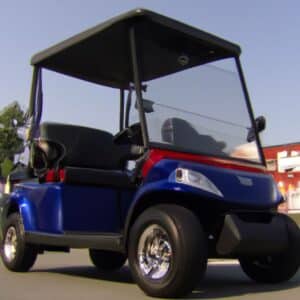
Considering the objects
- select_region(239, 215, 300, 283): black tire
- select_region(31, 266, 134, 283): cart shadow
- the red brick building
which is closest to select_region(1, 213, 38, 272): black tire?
select_region(31, 266, 134, 283): cart shadow

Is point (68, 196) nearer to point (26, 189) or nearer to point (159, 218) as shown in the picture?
point (26, 189)

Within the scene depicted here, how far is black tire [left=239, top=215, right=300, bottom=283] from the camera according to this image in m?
5.88

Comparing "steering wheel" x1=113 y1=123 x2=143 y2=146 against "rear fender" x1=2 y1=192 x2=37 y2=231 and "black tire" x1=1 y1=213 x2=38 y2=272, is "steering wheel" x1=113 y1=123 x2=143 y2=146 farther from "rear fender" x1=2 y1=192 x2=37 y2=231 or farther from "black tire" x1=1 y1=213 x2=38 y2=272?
"black tire" x1=1 y1=213 x2=38 y2=272

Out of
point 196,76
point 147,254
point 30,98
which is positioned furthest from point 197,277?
point 30,98

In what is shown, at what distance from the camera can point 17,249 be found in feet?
23.8

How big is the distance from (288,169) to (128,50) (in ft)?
122

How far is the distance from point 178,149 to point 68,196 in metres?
1.42

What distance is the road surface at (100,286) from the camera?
5.40 meters

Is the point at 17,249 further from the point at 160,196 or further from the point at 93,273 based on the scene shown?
the point at 160,196

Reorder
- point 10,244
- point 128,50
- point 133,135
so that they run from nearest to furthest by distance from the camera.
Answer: point 133,135 → point 128,50 → point 10,244

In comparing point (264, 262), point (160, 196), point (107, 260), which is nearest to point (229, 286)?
point (264, 262)

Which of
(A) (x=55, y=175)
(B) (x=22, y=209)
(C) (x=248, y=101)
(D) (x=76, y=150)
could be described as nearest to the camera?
(A) (x=55, y=175)

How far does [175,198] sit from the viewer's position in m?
5.42

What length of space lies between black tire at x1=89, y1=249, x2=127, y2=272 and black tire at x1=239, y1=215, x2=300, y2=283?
1.80 meters
